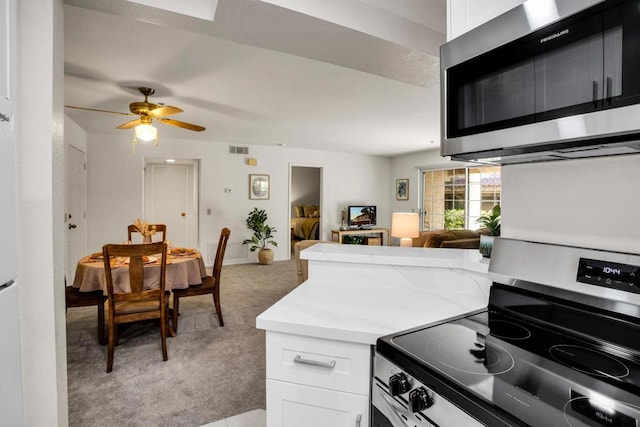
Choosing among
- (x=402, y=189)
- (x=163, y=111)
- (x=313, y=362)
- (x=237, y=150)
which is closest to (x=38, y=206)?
(x=313, y=362)

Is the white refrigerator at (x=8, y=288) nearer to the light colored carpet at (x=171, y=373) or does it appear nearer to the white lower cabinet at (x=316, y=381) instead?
the white lower cabinet at (x=316, y=381)

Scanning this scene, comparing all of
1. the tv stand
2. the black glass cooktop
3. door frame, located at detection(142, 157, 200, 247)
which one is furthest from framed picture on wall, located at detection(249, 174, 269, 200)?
the black glass cooktop

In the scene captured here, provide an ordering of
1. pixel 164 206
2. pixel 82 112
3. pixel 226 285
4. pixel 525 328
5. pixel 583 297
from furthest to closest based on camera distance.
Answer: pixel 164 206
pixel 226 285
pixel 82 112
pixel 525 328
pixel 583 297

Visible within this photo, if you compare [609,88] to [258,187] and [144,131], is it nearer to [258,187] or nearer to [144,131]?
[144,131]

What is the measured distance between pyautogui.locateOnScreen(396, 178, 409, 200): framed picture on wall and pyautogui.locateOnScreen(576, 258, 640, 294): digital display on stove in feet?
22.8

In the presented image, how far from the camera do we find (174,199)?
641cm

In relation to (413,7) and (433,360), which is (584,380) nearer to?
(433,360)

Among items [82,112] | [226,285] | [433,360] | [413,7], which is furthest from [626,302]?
[82,112]

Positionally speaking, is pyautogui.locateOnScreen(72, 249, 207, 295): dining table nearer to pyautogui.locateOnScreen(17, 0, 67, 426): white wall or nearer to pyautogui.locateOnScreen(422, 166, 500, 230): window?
pyautogui.locateOnScreen(17, 0, 67, 426): white wall

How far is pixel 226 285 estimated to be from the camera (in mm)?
4930

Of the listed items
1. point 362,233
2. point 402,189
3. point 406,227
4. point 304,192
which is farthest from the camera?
point 304,192

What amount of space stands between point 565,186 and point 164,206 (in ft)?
21.0

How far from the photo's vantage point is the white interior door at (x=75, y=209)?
4469 millimetres

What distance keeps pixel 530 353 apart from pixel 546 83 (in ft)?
2.36
